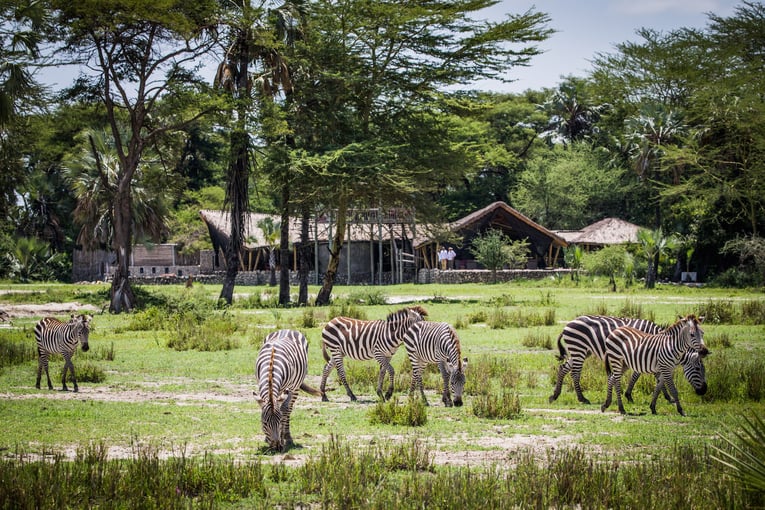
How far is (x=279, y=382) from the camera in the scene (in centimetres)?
886

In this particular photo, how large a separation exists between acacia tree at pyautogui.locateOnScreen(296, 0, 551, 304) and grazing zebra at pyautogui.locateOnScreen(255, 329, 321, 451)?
80.3 feet

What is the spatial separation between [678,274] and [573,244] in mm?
8473

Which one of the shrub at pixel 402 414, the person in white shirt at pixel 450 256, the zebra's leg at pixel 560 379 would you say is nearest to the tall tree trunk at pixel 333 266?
the person in white shirt at pixel 450 256

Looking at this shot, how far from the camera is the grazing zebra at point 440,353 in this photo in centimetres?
1244

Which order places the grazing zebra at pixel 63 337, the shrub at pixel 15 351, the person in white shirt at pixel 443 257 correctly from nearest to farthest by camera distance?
the grazing zebra at pixel 63 337 < the shrub at pixel 15 351 < the person in white shirt at pixel 443 257

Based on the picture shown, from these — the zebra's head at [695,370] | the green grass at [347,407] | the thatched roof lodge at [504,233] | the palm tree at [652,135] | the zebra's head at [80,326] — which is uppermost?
the palm tree at [652,135]

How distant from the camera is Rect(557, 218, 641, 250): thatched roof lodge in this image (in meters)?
59.2

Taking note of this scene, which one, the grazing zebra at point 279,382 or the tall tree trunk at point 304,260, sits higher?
the tall tree trunk at point 304,260

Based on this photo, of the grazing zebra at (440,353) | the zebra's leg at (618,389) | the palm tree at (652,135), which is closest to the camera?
the zebra's leg at (618,389)

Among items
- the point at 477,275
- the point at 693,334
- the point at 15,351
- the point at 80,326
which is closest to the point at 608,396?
the point at 693,334

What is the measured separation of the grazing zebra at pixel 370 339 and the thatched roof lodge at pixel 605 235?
47.8 m

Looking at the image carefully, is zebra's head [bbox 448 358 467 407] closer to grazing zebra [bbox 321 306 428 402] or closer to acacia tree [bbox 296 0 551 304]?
grazing zebra [bbox 321 306 428 402]

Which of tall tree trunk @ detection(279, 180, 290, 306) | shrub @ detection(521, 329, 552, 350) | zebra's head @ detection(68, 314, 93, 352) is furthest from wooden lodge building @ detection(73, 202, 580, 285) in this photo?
zebra's head @ detection(68, 314, 93, 352)

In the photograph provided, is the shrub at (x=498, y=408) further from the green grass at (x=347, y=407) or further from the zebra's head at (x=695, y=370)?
the zebra's head at (x=695, y=370)
